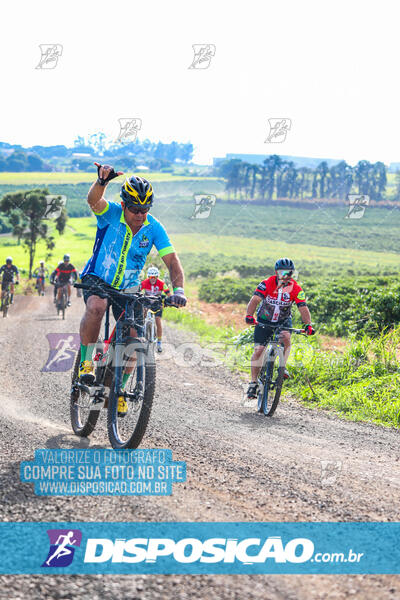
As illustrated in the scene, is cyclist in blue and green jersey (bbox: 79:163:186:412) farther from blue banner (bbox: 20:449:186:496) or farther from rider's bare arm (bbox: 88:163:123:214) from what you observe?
blue banner (bbox: 20:449:186:496)

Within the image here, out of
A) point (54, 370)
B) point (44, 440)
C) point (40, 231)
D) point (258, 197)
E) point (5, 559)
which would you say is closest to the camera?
point (5, 559)

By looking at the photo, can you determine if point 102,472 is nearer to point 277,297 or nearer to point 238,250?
point 277,297

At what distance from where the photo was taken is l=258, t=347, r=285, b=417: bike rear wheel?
344 inches

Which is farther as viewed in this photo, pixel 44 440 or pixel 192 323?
pixel 192 323

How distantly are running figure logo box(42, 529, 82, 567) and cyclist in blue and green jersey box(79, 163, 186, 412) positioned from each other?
2.06 m

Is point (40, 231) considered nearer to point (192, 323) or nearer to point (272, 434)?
point (192, 323)

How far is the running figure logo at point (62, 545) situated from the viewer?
331cm

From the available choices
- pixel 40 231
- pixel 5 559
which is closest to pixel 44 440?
pixel 5 559

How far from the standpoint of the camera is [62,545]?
347 cm

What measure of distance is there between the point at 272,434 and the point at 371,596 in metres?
4.29

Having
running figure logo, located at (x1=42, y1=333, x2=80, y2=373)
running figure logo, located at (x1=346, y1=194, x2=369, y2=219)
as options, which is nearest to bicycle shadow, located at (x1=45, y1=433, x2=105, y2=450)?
running figure logo, located at (x1=42, y1=333, x2=80, y2=373)

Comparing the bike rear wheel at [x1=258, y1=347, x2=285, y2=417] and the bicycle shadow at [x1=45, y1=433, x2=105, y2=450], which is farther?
the bike rear wheel at [x1=258, y1=347, x2=285, y2=417]

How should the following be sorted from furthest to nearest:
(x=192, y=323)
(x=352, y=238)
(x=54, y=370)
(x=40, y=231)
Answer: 1. (x=352, y=238)
2. (x=40, y=231)
3. (x=192, y=323)
4. (x=54, y=370)

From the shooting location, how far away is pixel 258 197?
131 meters
